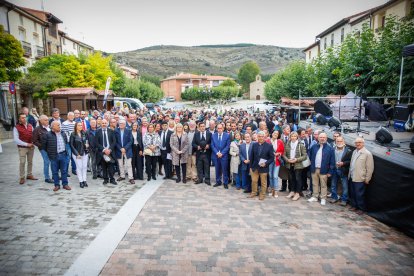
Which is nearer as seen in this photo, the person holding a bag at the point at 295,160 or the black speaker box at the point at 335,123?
the person holding a bag at the point at 295,160

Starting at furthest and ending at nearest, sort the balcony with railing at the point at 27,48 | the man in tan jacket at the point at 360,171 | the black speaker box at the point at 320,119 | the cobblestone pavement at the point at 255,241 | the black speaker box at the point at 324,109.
Result: the balcony with railing at the point at 27,48 → the black speaker box at the point at 324,109 → the black speaker box at the point at 320,119 → the man in tan jacket at the point at 360,171 → the cobblestone pavement at the point at 255,241

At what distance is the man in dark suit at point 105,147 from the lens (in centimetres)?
780

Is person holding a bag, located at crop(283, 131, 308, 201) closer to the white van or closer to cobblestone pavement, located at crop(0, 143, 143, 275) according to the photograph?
cobblestone pavement, located at crop(0, 143, 143, 275)

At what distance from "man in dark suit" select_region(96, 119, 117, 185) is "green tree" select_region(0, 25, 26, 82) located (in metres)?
10.0

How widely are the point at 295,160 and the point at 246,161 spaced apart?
1.30 metres

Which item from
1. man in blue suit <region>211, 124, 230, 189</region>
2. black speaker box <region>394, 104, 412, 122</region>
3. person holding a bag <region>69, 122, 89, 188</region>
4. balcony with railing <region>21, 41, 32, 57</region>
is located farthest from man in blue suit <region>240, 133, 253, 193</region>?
balcony with railing <region>21, 41, 32, 57</region>

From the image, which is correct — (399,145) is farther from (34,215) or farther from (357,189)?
(34,215)

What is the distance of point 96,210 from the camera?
5.95 metres

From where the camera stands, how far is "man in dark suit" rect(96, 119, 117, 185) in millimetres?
7805

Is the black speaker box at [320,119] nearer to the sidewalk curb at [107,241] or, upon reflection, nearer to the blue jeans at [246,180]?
the blue jeans at [246,180]

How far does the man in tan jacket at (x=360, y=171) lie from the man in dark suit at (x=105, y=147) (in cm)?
647

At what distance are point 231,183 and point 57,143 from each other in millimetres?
5190

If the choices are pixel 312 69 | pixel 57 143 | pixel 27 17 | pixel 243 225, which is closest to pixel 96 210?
pixel 57 143

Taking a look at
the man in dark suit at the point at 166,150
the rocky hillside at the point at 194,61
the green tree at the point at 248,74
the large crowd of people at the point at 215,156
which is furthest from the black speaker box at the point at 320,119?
the rocky hillside at the point at 194,61
